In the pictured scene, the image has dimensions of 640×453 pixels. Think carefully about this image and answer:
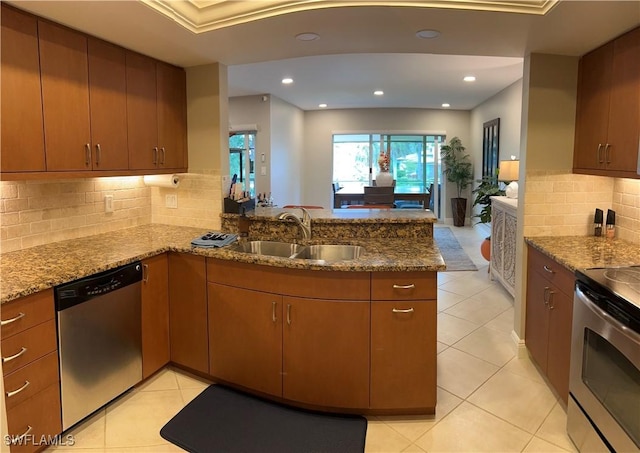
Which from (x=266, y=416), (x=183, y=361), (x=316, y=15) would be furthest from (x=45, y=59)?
(x=266, y=416)

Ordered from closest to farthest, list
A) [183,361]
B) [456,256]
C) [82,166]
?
[82,166] → [183,361] → [456,256]

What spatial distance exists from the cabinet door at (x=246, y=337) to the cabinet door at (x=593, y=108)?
7.10ft

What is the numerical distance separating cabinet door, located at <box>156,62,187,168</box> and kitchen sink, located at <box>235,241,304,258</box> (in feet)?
3.00

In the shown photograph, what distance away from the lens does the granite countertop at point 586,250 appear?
7.34 ft

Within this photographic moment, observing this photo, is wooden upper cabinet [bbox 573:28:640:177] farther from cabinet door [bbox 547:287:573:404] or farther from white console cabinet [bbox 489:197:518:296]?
white console cabinet [bbox 489:197:518:296]

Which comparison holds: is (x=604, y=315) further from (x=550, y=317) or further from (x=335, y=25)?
(x=335, y=25)

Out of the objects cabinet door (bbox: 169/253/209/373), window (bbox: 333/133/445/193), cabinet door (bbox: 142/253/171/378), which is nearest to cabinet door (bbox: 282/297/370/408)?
cabinet door (bbox: 169/253/209/373)

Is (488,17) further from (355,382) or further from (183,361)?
(183,361)

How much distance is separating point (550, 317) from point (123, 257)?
2539 mm

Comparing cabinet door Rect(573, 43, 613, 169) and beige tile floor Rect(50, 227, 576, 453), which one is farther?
cabinet door Rect(573, 43, 613, 169)

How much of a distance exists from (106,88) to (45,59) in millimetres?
411

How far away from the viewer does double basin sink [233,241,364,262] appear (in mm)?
2727

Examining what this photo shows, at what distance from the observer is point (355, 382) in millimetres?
2301

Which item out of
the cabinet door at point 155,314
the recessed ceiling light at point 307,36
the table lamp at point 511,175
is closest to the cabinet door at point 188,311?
the cabinet door at point 155,314
